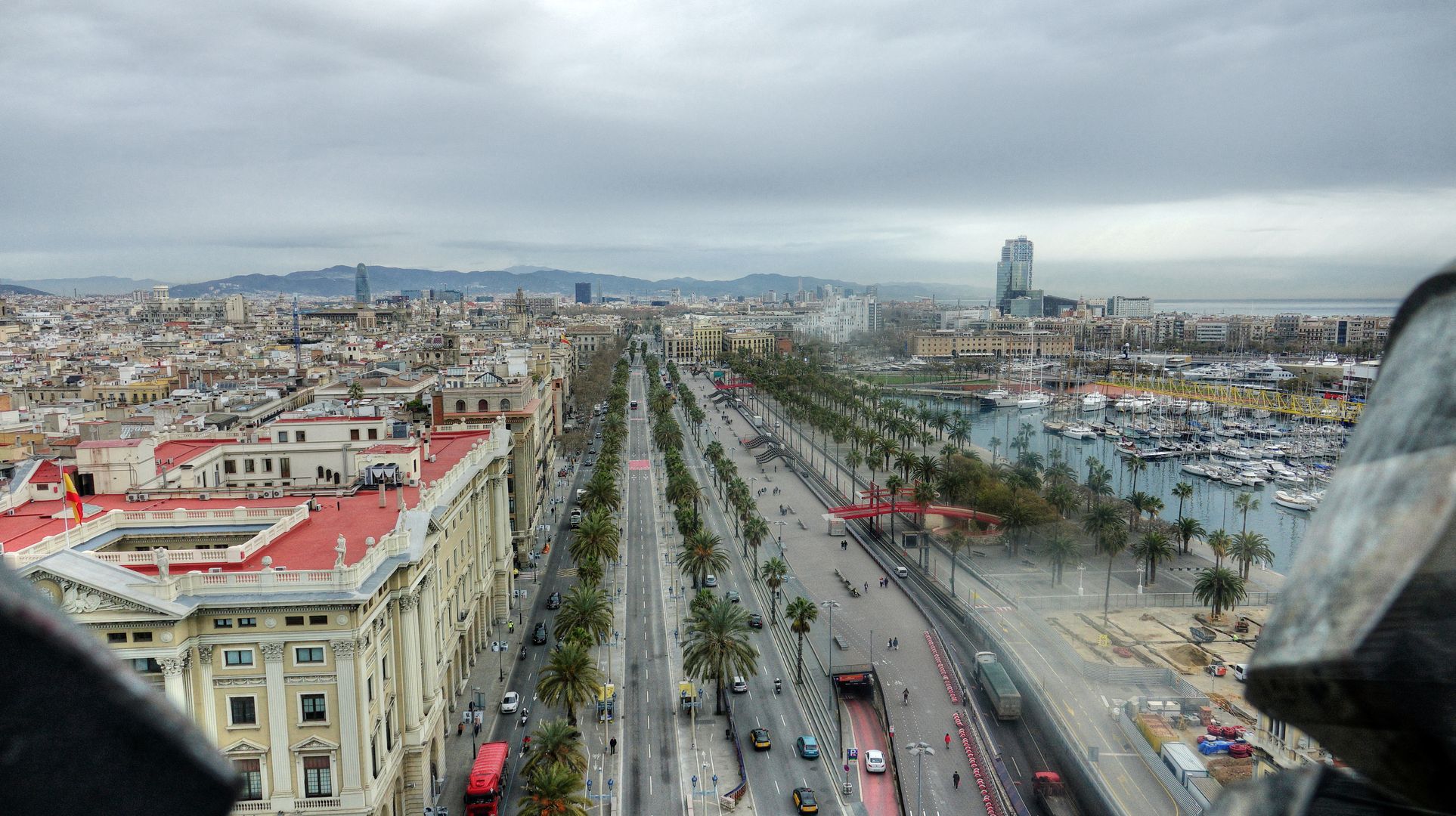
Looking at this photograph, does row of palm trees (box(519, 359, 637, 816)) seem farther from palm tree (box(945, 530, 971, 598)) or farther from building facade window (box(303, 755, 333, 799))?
palm tree (box(945, 530, 971, 598))

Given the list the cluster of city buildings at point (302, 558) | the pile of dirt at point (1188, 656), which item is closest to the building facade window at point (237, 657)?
the cluster of city buildings at point (302, 558)

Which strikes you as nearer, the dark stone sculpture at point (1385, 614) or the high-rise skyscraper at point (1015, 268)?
the dark stone sculpture at point (1385, 614)

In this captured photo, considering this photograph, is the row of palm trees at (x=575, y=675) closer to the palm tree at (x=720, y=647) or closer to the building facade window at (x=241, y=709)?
the palm tree at (x=720, y=647)

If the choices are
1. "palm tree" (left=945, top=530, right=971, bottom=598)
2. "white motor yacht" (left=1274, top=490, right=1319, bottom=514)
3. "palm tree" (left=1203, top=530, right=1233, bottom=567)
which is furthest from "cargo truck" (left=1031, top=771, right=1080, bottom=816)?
"white motor yacht" (left=1274, top=490, right=1319, bottom=514)

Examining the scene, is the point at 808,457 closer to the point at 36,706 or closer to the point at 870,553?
the point at 870,553

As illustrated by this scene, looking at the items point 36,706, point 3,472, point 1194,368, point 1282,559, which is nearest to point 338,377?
point 3,472

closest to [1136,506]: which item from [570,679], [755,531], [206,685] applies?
[755,531]

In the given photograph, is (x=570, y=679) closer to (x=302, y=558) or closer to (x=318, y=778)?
(x=318, y=778)
